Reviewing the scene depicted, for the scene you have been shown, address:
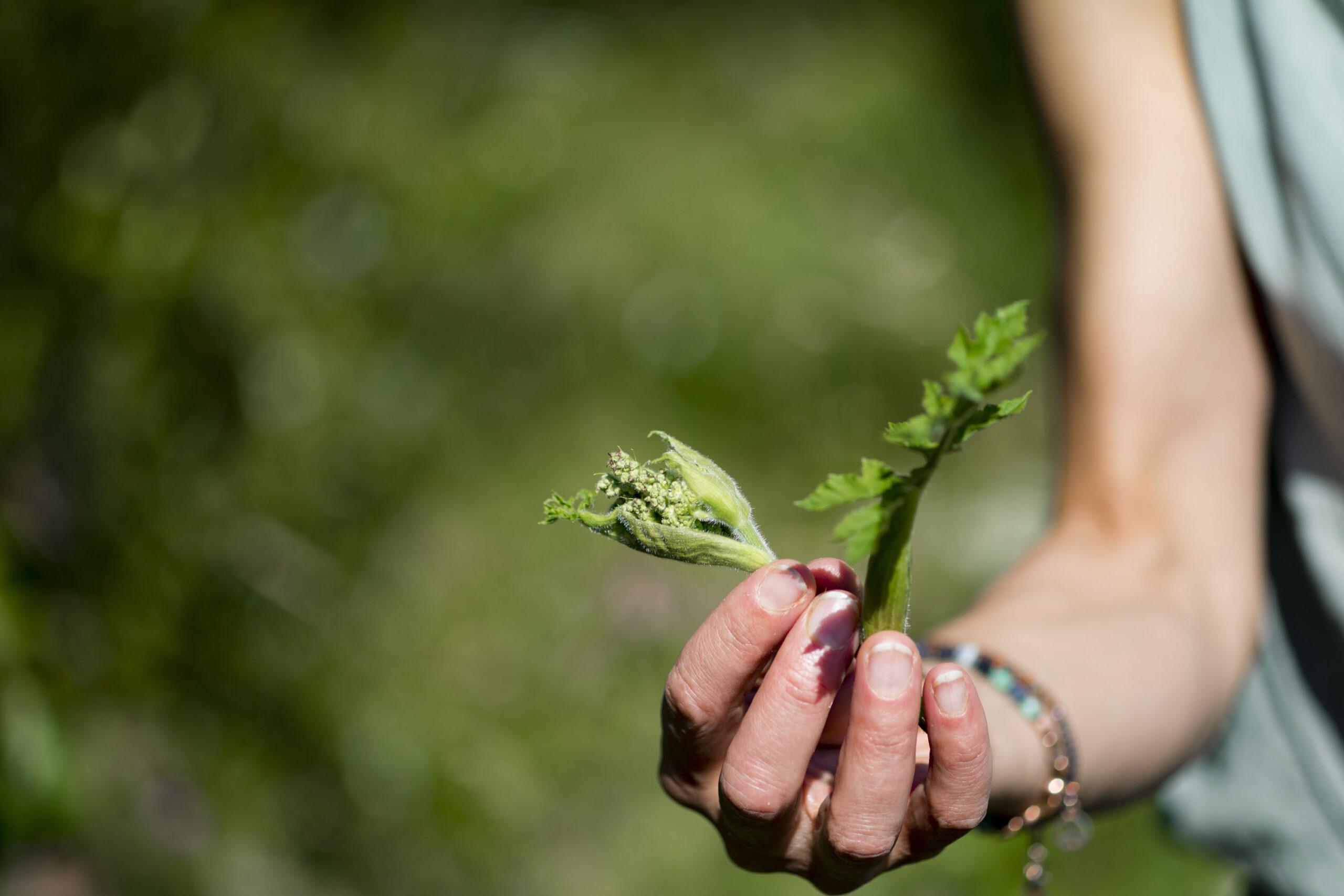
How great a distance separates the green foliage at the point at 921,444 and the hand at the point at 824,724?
0.34 feet

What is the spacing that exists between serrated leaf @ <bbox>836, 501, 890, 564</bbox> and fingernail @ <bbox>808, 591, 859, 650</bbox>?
163 millimetres

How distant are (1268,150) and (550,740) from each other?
10.9ft

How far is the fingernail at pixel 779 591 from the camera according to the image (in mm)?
1355

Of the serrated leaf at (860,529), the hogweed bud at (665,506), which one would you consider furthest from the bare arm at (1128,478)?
the serrated leaf at (860,529)

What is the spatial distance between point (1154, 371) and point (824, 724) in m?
1.39

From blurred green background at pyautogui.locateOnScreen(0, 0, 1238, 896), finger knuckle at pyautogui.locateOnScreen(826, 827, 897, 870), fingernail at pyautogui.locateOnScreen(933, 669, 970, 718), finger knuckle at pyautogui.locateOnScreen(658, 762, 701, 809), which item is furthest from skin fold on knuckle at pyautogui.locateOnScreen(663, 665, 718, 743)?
blurred green background at pyautogui.locateOnScreen(0, 0, 1238, 896)

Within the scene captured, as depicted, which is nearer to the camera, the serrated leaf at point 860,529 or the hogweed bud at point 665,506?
the serrated leaf at point 860,529

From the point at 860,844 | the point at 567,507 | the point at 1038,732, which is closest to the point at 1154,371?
the point at 1038,732

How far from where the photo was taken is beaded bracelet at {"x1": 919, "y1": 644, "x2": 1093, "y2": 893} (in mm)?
1869

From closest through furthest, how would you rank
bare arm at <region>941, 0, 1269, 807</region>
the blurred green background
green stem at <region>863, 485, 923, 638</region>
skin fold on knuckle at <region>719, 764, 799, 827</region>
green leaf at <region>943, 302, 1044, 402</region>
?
green leaf at <region>943, 302, 1044, 402</region>
green stem at <region>863, 485, 923, 638</region>
skin fold on knuckle at <region>719, 764, 799, 827</region>
bare arm at <region>941, 0, 1269, 807</region>
the blurred green background

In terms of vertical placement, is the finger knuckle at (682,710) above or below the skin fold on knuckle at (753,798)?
above

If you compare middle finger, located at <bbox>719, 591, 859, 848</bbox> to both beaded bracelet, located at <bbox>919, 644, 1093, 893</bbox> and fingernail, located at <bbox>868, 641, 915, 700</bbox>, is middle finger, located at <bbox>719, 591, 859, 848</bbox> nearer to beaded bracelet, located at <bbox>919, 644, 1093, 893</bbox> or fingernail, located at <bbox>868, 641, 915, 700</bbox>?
fingernail, located at <bbox>868, 641, 915, 700</bbox>

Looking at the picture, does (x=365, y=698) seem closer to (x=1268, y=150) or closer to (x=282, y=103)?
(x=282, y=103)

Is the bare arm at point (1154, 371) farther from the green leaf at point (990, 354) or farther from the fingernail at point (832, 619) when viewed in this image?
the green leaf at point (990, 354)
